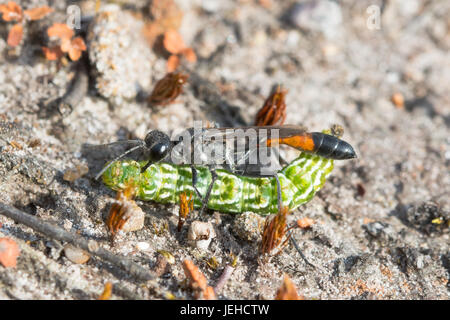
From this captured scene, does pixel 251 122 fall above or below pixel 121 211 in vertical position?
above

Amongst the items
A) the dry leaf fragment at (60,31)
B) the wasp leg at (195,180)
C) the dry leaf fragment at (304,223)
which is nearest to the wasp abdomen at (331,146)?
the dry leaf fragment at (304,223)

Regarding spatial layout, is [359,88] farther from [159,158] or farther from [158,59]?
[159,158]

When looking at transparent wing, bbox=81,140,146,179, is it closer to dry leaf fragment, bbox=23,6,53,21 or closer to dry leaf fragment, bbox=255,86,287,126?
dry leaf fragment, bbox=255,86,287,126

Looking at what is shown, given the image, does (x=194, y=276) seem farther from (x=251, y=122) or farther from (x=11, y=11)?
(x=11, y=11)

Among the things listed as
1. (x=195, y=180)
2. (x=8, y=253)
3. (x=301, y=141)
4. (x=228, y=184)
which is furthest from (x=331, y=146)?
(x=8, y=253)

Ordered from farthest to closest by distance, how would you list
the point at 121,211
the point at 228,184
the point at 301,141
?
the point at 301,141 → the point at 228,184 → the point at 121,211
